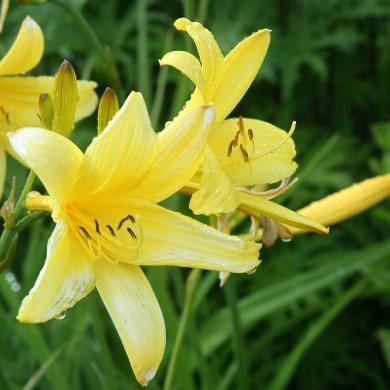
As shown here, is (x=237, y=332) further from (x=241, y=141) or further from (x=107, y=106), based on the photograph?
(x=107, y=106)

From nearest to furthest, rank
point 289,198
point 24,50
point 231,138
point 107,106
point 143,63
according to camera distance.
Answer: point 107,106 < point 231,138 < point 24,50 < point 143,63 < point 289,198

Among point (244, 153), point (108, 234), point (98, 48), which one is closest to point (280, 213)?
point (244, 153)

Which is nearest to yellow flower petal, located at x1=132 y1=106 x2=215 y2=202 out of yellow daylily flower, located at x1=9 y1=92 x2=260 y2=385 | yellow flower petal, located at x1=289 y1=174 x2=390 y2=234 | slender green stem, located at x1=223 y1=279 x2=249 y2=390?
yellow daylily flower, located at x1=9 y1=92 x2=260 y2=385

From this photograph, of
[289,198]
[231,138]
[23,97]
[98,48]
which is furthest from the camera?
[289,198]

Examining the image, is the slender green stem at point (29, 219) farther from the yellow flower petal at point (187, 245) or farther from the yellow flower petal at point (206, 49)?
the yellow flower petal at point (206, 49)

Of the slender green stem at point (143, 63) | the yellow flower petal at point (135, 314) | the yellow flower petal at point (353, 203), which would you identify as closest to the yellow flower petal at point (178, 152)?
the yellow flower petal at point (135, 314)

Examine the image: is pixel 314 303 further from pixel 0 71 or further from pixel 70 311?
pixel 0 71
